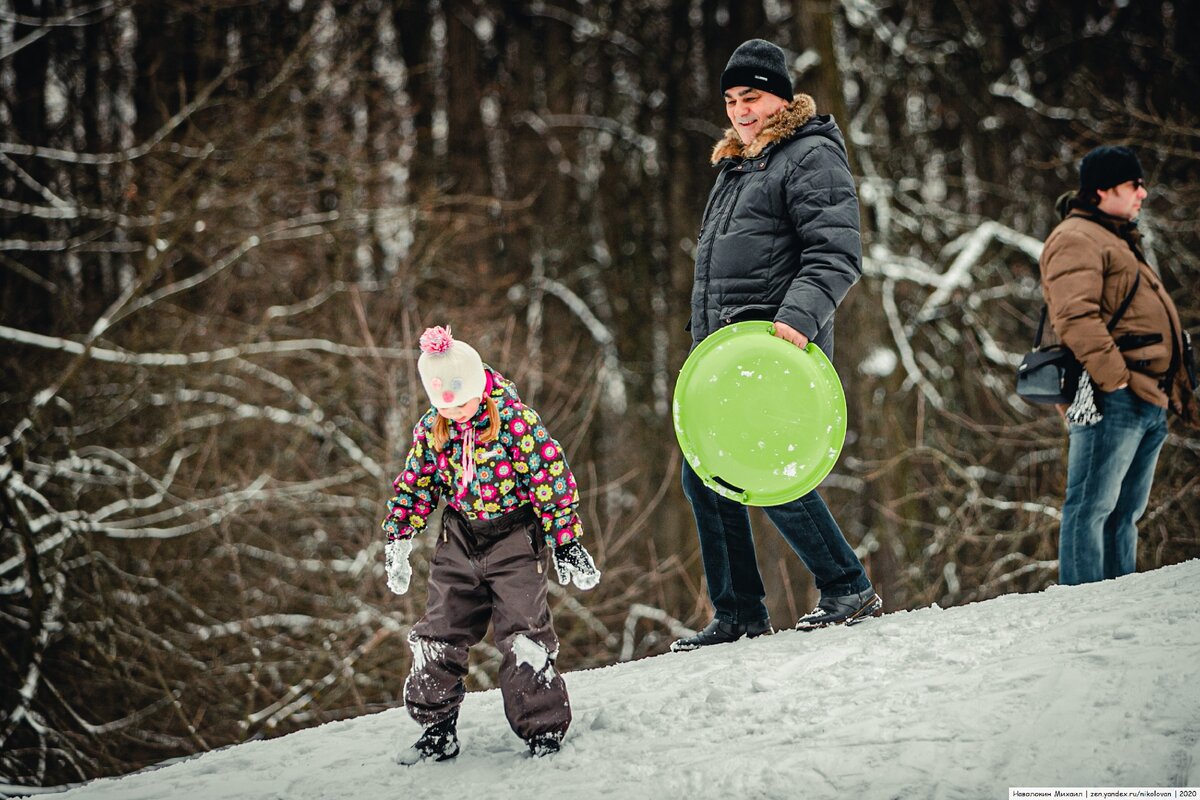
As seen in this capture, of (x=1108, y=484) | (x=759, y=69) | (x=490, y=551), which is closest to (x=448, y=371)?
(x=490, y=551)

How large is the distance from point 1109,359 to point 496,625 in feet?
7.74

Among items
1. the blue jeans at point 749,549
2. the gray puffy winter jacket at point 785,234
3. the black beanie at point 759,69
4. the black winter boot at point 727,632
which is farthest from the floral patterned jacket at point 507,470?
the black beanie at point 759,69

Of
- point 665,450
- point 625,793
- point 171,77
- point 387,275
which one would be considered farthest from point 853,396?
point 625,793

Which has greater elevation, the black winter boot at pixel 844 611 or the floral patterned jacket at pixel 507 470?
the floral patterned jacket at pixel 507 470

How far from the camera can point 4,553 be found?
28.3ft

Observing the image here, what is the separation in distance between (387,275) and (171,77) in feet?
9.72

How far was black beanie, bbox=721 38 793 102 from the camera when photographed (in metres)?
3.62

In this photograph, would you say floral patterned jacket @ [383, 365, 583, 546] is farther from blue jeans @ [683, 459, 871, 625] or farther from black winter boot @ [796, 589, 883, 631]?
black winter boot @ [796, 589, 883, 631]

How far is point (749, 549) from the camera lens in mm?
3834

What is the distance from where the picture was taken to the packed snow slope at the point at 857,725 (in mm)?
2490

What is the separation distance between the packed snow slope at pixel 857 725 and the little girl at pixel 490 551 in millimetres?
154

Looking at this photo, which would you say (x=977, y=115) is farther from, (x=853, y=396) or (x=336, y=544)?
(x=336, y=544)

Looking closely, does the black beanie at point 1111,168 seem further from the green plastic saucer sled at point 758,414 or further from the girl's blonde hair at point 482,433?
the girl's blonde hair at point 482,433

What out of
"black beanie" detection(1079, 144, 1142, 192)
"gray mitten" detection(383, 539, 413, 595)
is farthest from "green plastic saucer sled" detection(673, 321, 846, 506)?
"black beanie" detection(1079, 144, 1142, 192)
